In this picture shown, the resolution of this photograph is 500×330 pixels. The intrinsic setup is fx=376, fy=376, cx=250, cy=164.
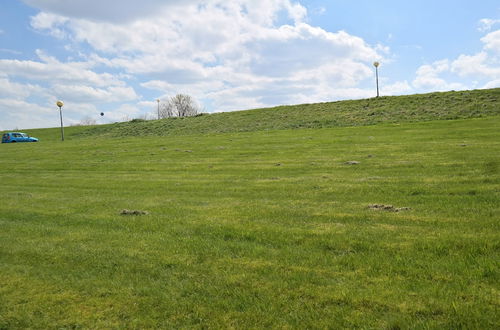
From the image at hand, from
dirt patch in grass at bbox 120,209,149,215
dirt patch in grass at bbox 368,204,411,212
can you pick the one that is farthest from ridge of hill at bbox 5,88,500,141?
dirt patch in grass at bbox 120,209,149,215

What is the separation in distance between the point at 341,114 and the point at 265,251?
3531 centimetres

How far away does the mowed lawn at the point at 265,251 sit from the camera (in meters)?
4.55

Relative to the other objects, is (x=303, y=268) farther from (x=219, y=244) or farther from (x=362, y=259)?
(x=219, y=244)

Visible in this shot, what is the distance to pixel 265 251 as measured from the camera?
644 centimetres

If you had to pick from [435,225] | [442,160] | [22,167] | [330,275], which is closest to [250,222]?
[330,275]

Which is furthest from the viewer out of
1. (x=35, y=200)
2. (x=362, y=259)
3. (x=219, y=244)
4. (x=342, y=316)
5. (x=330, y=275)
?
(x=35, y=200)

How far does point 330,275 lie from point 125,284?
300 cm

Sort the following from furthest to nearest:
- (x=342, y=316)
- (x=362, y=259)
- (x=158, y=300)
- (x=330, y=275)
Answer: (x=362, y=259)
(x=330, y=275)
(x=158, y=300)
(x=342, y=316)

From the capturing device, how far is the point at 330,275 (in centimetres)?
536

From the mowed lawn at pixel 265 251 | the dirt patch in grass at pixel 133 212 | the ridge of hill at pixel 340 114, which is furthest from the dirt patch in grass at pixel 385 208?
the ridge of hill at pixel 340 114

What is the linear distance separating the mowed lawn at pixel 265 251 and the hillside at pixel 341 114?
1998 cm

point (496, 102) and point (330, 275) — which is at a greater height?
point (496, 102)

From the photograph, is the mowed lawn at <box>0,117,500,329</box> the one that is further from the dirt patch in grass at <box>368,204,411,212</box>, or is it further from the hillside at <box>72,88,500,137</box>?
the hillside at <box>72,88,500,137</box>

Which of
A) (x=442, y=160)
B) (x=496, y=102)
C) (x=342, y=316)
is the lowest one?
(x=342, y=316)
